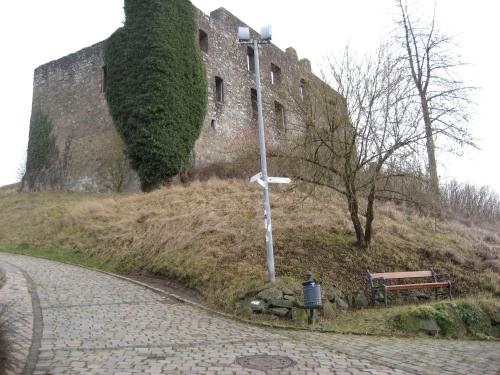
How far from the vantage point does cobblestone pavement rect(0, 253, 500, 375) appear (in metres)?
6.10

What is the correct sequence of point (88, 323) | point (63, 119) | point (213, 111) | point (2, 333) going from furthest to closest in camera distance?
point (63, 119) < point (213, 111) < point (88, 323) < point (2, 333)

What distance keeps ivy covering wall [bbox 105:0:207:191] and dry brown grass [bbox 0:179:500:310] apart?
2.61 m

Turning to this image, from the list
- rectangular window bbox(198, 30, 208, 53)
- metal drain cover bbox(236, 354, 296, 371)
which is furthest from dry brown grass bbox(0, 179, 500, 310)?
rectangular window bbox(198, 30, 208, 53)

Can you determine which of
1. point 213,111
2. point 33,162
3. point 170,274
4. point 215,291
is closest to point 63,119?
A: point 33,162

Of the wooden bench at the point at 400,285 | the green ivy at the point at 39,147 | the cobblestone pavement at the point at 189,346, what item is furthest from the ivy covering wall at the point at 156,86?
the wooden bench at the point at 400,285

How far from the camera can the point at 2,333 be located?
5.21 meters

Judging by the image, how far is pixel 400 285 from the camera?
1104cm

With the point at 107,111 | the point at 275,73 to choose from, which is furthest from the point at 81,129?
the point at 275,73

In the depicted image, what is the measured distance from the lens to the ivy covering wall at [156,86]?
20.8 meters

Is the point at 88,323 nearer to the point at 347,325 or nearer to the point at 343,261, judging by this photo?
the point at 347,325

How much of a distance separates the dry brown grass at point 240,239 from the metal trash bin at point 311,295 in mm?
1076

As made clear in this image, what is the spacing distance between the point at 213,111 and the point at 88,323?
1708 cm

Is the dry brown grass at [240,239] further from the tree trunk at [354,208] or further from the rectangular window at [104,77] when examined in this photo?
the rectangular window at [104,77]

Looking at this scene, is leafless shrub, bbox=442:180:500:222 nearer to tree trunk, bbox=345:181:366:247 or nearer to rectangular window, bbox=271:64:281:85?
rectangular window, bbox=271:64:281:85
